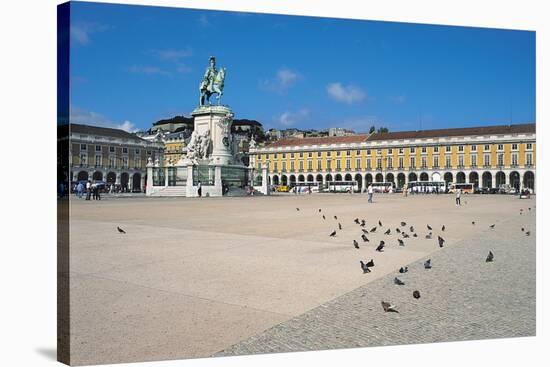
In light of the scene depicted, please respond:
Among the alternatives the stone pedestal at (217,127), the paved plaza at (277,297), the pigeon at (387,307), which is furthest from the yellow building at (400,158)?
the pigeon at (387,307)

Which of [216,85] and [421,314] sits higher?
[216,85]

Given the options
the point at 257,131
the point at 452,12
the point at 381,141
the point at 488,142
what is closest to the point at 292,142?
the point at 381,141

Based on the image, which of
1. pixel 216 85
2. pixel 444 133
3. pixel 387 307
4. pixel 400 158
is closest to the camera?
pixel 387 307

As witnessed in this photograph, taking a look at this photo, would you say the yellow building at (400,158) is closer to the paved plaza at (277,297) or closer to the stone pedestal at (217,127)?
the stone pedestal at (217,127)

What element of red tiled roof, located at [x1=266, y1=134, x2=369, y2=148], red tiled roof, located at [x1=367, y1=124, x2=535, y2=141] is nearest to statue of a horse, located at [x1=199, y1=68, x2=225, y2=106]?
red tiled roof, located at [x1=367, y1=124, x2=535, y2=141]

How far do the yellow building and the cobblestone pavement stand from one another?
41940mm

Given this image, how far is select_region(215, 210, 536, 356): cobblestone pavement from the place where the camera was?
3754 millimetres

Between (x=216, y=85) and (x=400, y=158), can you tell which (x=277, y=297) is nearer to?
(x=216, y=85)

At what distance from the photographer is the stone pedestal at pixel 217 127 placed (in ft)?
121

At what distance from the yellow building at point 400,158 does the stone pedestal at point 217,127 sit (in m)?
24.4

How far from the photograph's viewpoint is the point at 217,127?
36938mm

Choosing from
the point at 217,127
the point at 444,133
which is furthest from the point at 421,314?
the point at 444,133

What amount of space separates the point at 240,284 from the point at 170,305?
948mm

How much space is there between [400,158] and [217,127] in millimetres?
35909
